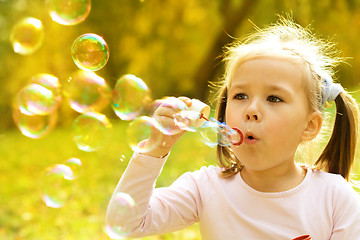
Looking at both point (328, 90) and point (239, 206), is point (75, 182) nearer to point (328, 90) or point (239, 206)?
point (239, 206)

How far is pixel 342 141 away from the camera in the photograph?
209 centimetres

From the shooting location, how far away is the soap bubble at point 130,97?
2.10 m

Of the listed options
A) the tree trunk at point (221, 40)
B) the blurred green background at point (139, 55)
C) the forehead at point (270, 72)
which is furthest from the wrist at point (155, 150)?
the tree trunk at point (221, 40)

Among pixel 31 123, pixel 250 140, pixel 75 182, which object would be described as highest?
pixel 250 140

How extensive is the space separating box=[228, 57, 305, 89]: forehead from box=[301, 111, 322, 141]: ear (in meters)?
0.14

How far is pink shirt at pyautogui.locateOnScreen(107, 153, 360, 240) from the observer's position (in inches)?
69.7

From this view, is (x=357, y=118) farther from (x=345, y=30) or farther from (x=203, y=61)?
(x=203, y=61)

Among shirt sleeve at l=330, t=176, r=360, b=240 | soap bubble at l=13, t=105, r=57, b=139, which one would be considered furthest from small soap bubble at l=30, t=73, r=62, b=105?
shirt sleeve at l=330, t=176, r=360, b=240

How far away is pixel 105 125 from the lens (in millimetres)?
2283

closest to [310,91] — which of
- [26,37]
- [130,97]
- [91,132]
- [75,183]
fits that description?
[130,97]

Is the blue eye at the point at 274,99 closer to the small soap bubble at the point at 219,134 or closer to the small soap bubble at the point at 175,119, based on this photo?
the small soap bubble at the point at 219,134

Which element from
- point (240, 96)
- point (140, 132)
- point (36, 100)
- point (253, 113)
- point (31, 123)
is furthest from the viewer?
point (31, 123)

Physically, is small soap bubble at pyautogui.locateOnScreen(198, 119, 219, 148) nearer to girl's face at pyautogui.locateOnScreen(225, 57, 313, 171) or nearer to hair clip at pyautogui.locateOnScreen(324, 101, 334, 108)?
girl's face at pyautogui.locateOnScreen(225, 57, 313, 171)

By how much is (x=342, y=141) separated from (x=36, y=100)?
57.2 inches
